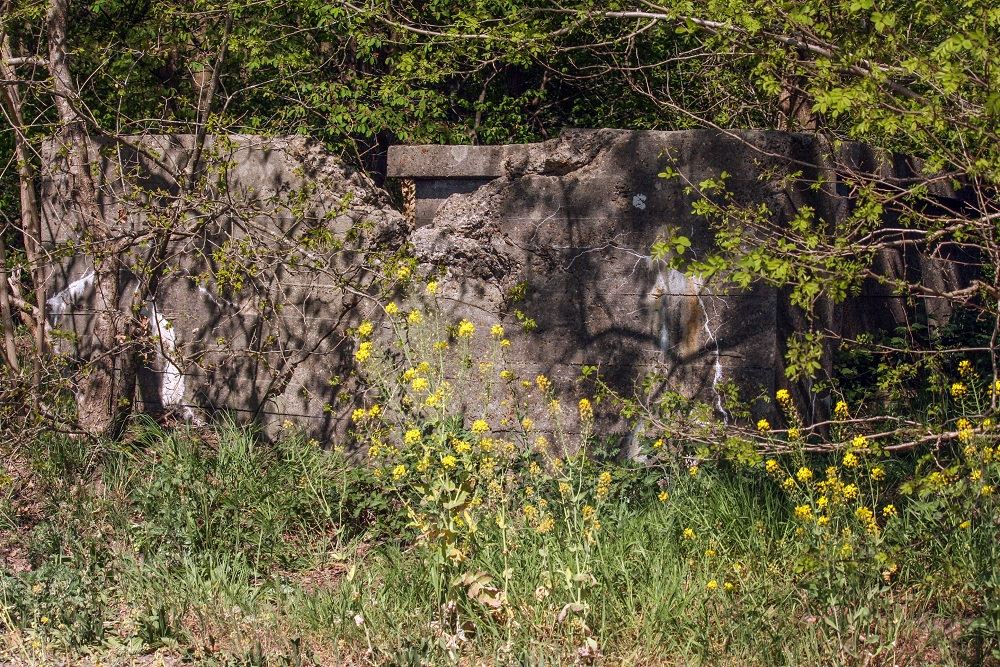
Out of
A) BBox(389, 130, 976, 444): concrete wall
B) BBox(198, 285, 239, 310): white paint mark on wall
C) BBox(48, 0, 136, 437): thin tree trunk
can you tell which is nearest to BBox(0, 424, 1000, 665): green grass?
BBox(389, 130, 976, 444): concrete wall

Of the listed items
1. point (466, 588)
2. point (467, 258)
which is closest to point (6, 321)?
point (467, 258)

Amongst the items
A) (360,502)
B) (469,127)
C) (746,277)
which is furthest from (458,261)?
(469,127)

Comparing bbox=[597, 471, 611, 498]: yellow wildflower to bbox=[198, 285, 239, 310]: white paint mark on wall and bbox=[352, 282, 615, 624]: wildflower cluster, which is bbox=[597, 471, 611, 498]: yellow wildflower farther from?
bbox=[198, 285, 239, 310]: white paint mark on wall

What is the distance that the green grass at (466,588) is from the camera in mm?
3730

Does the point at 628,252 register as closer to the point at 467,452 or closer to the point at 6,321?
the point at 467,452

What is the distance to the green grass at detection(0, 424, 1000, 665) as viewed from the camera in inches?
147

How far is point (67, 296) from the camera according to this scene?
6930 millimetres

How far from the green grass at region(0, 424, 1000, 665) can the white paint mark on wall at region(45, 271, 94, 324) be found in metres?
1.62

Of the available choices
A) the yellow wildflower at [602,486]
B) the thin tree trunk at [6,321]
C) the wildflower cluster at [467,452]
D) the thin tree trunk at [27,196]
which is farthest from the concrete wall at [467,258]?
the yellow wildflower at [602,486]

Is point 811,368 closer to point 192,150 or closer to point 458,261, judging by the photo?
point 458,261

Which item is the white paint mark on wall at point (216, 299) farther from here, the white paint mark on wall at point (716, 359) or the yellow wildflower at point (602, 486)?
the yellow wildflower at point (602, 486)

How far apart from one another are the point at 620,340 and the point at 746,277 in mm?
1237

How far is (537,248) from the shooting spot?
19.4 ft

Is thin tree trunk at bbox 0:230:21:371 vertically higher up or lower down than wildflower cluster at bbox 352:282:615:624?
higher up
